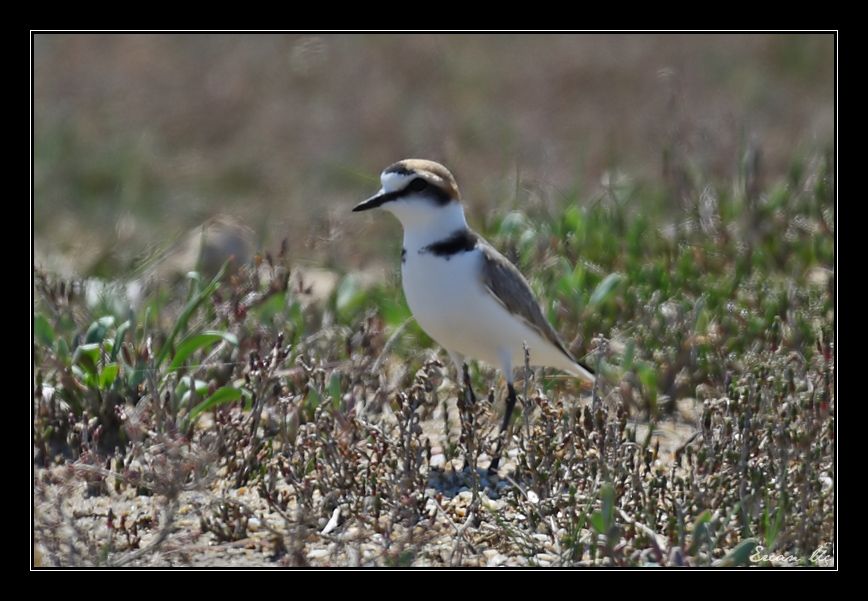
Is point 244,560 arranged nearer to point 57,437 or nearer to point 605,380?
point 57,437

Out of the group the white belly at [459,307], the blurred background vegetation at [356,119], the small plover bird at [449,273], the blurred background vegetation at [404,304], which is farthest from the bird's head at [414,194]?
the blurred background vegetation at [356,119]

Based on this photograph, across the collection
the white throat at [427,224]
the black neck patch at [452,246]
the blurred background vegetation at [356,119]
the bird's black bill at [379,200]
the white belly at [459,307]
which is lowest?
the white belly at [459,307]

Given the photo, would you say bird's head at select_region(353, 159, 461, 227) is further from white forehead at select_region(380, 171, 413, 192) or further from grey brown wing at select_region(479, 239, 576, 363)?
grey brown wing at select_region(479, 239, 576, 363)

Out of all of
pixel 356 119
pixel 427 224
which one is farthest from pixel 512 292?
pixel 356 119

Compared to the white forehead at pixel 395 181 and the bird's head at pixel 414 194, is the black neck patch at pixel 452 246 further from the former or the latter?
the white forehead at pixel 395 181

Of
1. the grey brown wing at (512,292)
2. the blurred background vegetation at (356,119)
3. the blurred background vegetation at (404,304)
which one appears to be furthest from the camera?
the blurred background vegetation at (356,119)

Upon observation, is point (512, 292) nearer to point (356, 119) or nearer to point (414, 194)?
point (414, 194)

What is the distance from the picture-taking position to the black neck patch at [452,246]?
4.89m

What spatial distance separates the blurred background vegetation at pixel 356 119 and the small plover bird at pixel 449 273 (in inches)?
102

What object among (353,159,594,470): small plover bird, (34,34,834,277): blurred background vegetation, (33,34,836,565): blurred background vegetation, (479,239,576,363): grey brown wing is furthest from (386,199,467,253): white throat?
(34,34,834,277): blurred background vegetation

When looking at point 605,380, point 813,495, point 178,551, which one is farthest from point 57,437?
point 813,495

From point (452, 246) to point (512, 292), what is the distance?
0.32m

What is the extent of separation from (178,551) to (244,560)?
7.9 inches

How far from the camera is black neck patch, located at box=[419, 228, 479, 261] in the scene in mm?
4887
